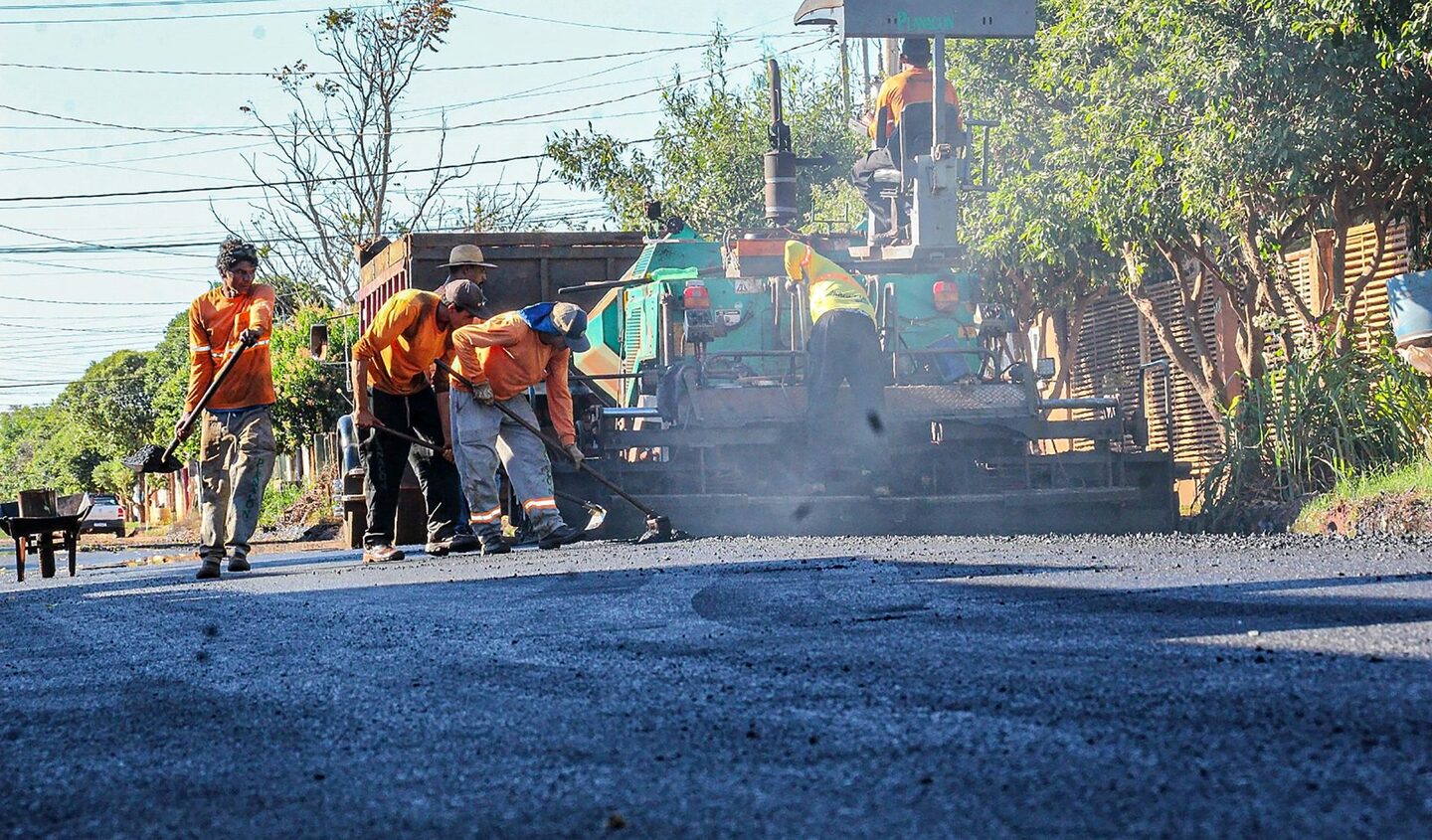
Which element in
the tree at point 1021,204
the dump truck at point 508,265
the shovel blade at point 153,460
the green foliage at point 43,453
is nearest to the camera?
the shovel blade at point 153,460

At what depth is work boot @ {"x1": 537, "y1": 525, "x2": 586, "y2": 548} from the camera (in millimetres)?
12023

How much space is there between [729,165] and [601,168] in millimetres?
2333

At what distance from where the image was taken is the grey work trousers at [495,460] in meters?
12.0

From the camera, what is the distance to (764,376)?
13.8 m

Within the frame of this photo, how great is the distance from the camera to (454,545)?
12.2 meters

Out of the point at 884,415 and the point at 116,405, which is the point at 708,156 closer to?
the point at 884,415

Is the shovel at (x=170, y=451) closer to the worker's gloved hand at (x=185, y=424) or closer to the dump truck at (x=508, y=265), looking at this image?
the worker's gloved hand at (x=185, y=424)

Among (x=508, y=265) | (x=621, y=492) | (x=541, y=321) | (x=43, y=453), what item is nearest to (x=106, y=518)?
(x=508, y=265)

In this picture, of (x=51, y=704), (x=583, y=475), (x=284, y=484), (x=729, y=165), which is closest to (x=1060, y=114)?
(x=583, y=475)

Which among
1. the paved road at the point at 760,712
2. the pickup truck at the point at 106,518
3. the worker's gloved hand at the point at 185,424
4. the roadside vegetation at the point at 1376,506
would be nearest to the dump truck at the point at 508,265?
the worker's gloved hand at the point at 185,424

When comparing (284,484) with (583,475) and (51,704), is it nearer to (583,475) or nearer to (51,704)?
(583,475)

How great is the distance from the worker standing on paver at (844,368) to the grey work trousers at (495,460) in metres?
A: 1.90

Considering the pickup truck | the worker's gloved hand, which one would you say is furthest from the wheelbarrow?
the pickup truck

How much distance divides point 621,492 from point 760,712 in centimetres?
852
